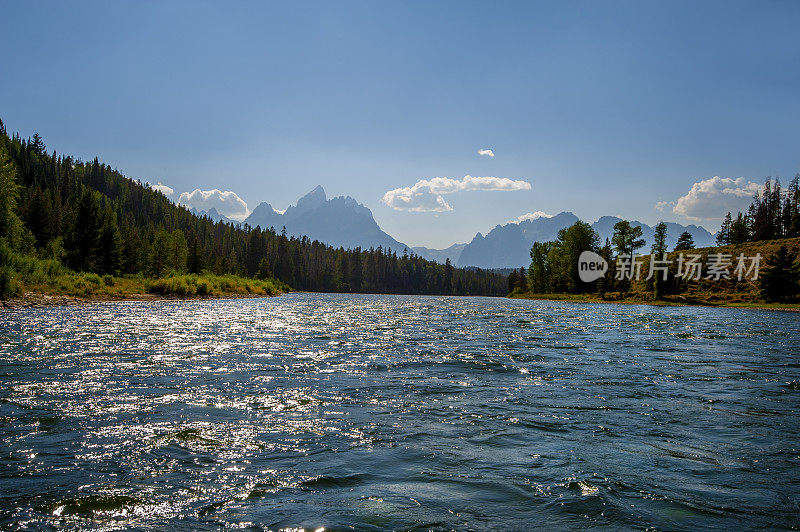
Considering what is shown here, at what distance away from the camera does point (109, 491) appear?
6.56m

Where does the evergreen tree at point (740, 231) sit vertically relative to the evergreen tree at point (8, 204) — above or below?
above

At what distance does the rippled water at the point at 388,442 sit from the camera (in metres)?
6.18

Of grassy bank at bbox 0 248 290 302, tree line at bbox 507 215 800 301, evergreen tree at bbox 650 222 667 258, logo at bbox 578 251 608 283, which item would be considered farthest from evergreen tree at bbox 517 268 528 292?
grassy bank at bbox 0 248 290 302

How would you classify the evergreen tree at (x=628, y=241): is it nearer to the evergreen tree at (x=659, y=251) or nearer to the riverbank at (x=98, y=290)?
the evergreen tree at (x=659, y=251)

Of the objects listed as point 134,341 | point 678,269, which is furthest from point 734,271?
point 134,341

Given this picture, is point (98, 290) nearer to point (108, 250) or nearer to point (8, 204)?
point (8, 204)

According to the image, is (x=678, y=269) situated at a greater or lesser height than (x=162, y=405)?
greater

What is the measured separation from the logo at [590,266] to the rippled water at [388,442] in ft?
358

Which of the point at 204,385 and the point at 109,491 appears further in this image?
the point at 204,385

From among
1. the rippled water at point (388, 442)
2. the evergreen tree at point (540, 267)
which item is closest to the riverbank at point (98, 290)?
the rippled water at point (388, 442)

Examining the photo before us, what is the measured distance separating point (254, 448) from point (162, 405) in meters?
4.34

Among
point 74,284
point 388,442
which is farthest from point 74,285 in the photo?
point 388,442

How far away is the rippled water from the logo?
10904 centimetres

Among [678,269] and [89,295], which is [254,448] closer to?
[89,295]
